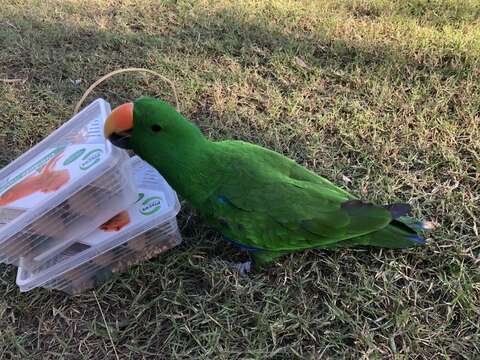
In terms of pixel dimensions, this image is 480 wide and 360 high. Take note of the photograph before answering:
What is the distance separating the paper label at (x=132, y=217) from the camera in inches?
78.4

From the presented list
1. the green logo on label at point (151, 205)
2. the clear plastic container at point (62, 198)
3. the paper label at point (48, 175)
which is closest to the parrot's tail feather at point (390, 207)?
the green logo on label at point (151, 205)

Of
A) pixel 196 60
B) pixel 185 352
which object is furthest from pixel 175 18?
pixel 185 352

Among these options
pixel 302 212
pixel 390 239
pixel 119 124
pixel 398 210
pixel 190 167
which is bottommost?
pixel 390 239

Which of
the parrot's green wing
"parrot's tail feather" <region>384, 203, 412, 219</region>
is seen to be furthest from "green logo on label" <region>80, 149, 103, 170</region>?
"parrot's tail feather" <region>384, 203, 412, 219</region>

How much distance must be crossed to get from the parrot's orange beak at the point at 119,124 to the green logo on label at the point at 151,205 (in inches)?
14.9

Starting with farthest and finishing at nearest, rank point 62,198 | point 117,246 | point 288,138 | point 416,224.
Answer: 1. point 288,138
2. point 416,224
3. point 117,246
4. point 62,198

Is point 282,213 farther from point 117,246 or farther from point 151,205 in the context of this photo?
point 117,246

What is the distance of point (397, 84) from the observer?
10.1 feet

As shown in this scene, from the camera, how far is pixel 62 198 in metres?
1.79

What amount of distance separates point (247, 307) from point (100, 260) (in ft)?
2.29

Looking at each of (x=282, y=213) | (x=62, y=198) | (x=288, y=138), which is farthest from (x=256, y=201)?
(x=288, y=138)

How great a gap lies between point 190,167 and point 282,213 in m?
0.44

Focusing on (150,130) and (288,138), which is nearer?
(150,130)

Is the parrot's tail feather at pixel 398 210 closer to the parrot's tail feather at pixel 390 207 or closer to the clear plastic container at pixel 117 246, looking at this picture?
the parrot's tail feather at pixel 390 207
